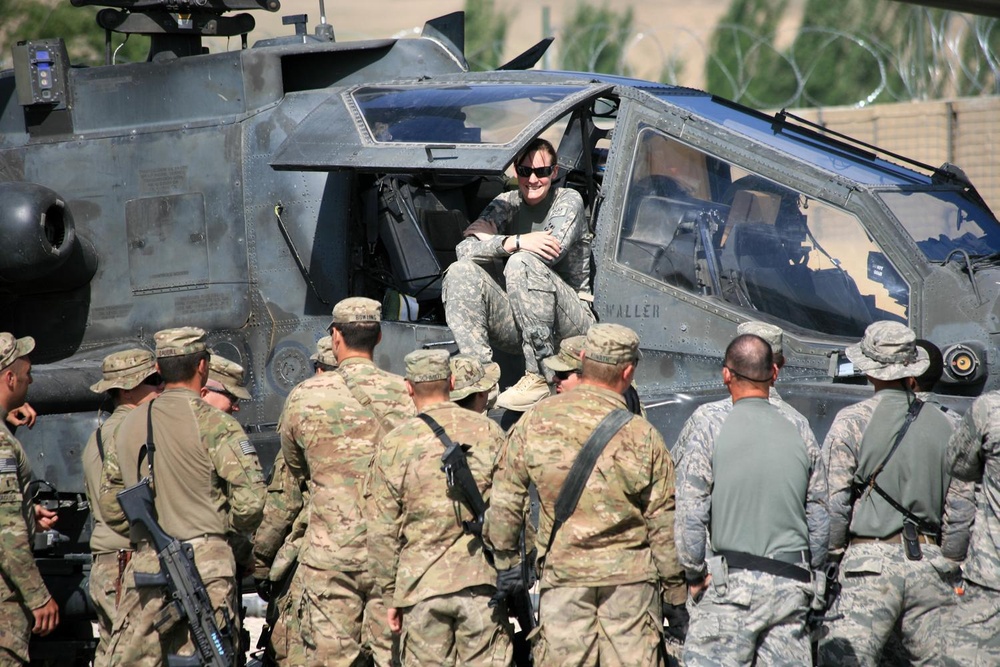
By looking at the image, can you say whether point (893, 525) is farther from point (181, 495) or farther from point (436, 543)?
point (181, 495)

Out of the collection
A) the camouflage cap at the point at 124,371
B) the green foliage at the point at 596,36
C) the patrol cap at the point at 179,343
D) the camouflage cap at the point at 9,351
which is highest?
the patrol cap at the point at 179,343

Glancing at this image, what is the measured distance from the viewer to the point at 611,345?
195 inches

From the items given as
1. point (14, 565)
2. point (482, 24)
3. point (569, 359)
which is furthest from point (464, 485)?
point (482, 24)

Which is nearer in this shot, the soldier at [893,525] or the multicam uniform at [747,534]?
the multicam uniform at [747,534]

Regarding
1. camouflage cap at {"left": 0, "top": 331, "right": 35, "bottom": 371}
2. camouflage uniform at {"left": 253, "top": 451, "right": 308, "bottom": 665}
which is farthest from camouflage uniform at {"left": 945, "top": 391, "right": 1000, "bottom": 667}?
camouflage cap at {"left": 0, "top": 331, "right": 35, "bottom": 371}

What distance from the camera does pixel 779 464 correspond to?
185 inches

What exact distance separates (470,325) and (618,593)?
1.69 meters

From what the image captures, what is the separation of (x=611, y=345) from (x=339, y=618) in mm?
1761

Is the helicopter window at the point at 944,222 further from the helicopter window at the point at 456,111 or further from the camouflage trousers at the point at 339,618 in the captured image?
the camouflage trousers at the point at 339,618

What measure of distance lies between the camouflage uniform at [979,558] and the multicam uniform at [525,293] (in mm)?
1904

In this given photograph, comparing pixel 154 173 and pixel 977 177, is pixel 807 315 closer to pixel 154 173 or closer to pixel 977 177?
pixel 154 173

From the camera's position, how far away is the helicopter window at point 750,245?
5.90 metres

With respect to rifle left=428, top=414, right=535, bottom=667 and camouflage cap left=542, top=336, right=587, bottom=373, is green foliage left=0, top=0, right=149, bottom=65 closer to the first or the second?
camouflage cap left=542, top=336, right=587, bottom=373

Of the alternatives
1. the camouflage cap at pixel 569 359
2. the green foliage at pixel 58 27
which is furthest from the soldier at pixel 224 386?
the green foliage at pixel 58 27
